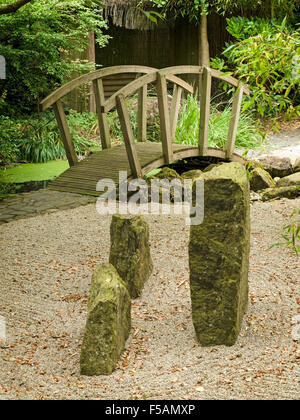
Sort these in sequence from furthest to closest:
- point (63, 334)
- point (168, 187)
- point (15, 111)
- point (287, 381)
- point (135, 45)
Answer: point (135, 45) < point (15, 111) < point (168, 187) < point (63, 334) < point (287, 381)

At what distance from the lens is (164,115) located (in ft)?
22.8

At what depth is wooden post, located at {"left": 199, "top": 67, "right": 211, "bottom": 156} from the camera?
7.42 meters

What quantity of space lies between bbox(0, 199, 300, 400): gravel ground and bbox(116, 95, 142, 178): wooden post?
1.46m

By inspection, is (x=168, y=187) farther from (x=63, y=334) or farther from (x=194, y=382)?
(x=194, y=382)

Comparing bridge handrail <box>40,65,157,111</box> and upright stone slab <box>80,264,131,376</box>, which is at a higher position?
bridge handrail <box>40,65,157,111</box>

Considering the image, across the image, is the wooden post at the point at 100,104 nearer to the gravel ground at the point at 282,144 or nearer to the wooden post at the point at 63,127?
the wooden post at the point at 63,127

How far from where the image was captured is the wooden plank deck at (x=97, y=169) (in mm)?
6719

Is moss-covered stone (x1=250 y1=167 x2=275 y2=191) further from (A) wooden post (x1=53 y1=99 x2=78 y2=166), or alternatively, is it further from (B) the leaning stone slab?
(A) wooden post (x1=53 y1=99 x2=78 y2=166)

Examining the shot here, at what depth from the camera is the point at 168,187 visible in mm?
6738

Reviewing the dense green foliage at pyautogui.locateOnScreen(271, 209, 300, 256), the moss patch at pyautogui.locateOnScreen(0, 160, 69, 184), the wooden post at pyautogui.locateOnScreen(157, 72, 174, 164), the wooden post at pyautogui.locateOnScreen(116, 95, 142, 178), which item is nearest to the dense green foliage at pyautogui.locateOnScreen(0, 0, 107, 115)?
the moss patch at pyautogui.locateOnScreen(0, 160, 69, 184)

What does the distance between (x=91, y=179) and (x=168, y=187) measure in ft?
3.18

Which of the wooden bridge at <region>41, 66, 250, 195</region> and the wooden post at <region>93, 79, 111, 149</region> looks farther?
the wooden post at <region>93, 79, 111, 149</region>

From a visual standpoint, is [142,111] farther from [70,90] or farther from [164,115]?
[70,90]
